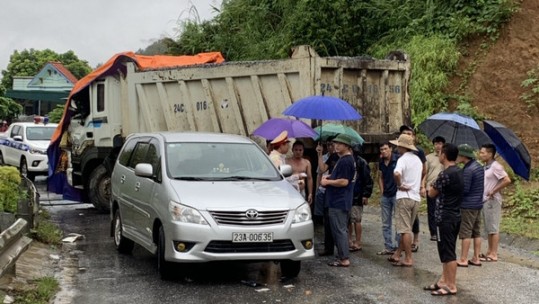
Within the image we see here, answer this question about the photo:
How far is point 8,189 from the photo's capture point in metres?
9.22

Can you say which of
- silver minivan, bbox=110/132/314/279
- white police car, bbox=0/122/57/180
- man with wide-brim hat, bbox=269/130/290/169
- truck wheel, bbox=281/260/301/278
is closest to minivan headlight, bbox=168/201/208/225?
silver minivan, bbox=110/132/314/279

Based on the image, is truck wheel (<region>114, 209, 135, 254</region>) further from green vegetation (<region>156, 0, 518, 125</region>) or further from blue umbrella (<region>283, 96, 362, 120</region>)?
green vegetation (<region>156, 0, 518, 125</region>)

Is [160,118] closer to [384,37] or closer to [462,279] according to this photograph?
[462,279]

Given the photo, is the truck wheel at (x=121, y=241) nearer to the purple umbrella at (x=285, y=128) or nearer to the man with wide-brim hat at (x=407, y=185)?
the purple umbrella at (x=285, y=128)

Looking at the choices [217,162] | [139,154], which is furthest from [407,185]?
[139,154]

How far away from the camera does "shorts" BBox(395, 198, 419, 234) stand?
26.9ft

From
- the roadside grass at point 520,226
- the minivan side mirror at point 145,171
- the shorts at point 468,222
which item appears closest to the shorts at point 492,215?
the shorts at point 468,222

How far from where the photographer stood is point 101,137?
45.4 feet

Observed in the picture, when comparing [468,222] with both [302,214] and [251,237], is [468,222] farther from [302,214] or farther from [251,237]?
[251,237]

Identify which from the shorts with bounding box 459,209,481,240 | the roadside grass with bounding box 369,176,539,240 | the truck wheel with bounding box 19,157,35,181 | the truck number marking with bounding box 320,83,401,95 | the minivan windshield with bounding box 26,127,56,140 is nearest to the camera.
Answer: the shorts with bounding box 459,209,481,240

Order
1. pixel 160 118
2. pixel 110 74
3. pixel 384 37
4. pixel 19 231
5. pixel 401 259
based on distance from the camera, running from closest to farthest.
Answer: pixel 19 231, pixel 401 259, pixel 160 118, pixel 110 74, pixel 384 37

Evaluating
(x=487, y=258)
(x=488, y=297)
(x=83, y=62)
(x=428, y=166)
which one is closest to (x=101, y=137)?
(x=428, y=166)

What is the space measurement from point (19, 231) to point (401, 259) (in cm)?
468

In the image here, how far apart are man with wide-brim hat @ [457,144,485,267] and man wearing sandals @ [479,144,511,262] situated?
361 millimetres
